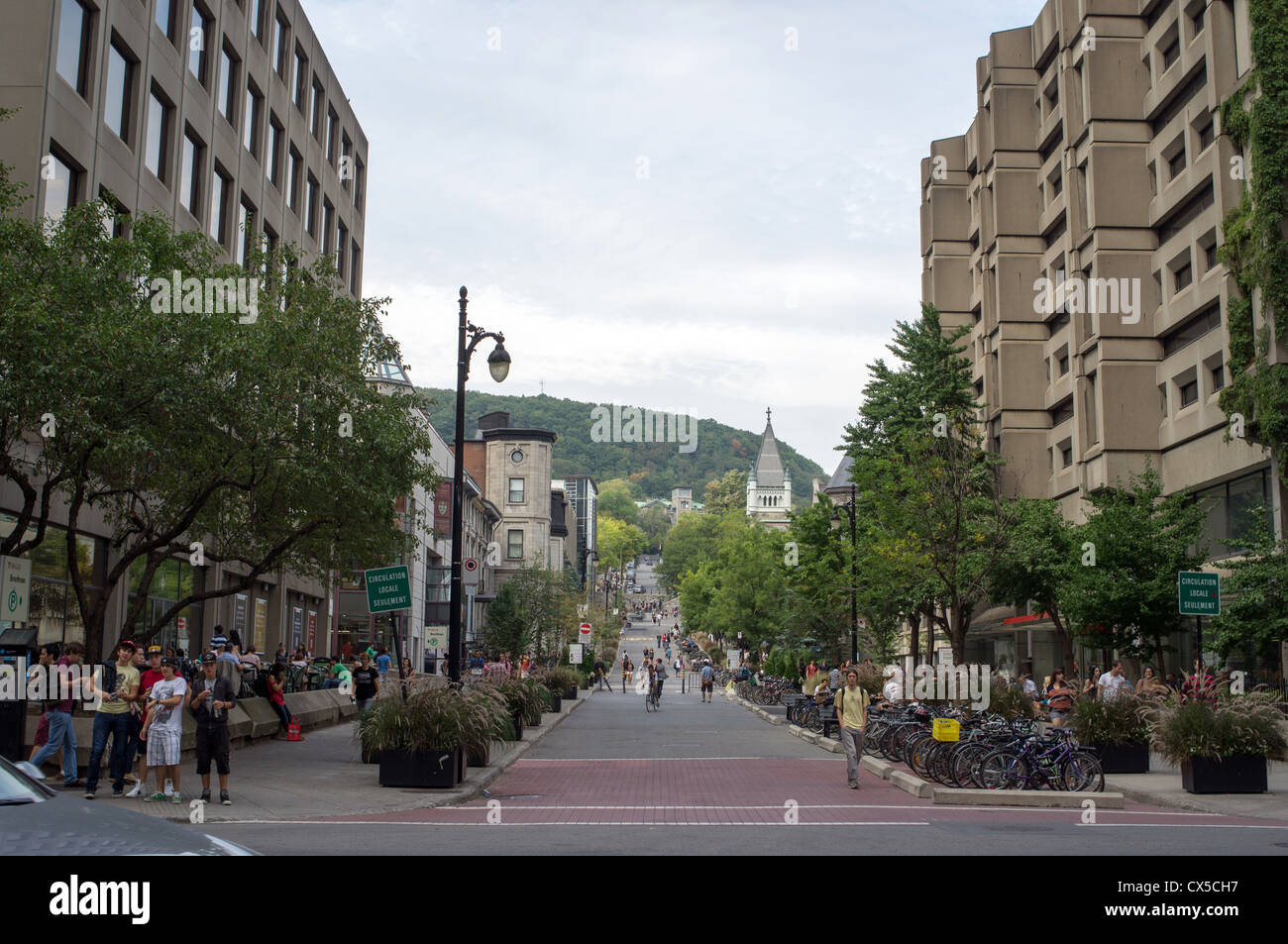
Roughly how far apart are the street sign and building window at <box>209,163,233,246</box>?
12.9m

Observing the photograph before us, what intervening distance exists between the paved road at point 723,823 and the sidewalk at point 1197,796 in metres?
0.53

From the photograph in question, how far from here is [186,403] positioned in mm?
18938

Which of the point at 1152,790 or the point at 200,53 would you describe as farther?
the point at 200,53

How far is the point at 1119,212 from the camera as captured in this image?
144 feet

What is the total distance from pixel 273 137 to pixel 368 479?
21.8 meters

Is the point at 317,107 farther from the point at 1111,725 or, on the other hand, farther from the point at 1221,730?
the point at 1221,730

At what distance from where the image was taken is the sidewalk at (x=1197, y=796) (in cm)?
1558

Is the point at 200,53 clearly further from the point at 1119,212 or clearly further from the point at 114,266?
the point at 1119,212

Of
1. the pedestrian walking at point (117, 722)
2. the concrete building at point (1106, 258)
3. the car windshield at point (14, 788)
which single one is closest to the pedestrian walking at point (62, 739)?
the pedestrian walking at point (117, 722)

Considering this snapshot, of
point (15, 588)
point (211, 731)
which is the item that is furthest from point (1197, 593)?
point (15, 588)

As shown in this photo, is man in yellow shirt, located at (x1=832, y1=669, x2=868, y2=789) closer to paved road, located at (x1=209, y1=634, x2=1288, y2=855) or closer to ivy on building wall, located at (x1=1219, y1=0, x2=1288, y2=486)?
paved road, located at (x1=209, y1=634, x2=1288, y2=855)

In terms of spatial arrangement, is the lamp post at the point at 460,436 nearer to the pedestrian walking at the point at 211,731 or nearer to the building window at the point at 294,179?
the pedestrian walking at the point at 211,731
